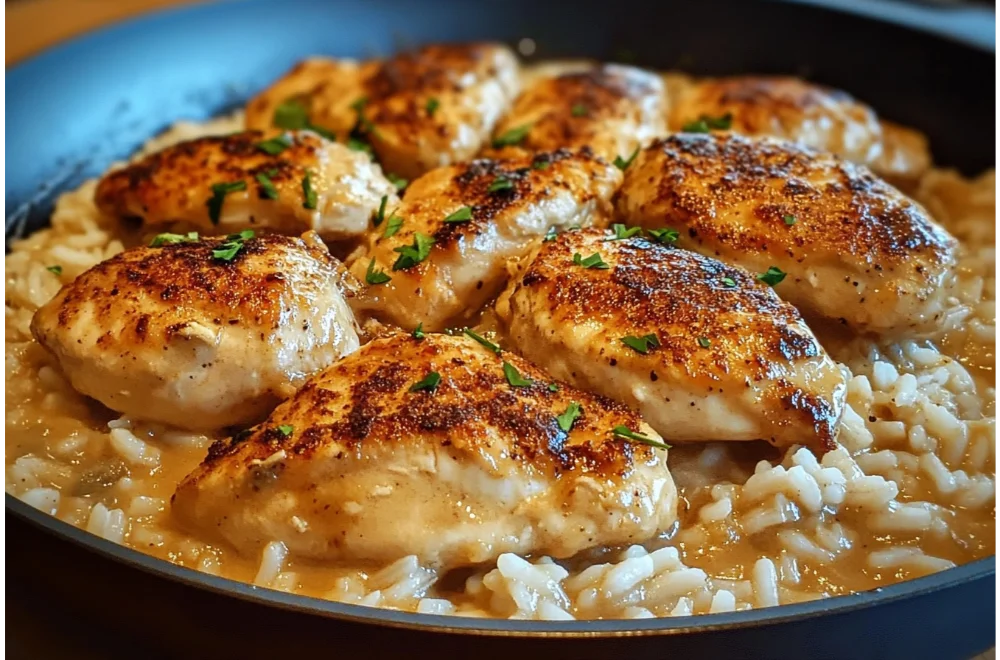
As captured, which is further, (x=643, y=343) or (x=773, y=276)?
(x=773, y=276)

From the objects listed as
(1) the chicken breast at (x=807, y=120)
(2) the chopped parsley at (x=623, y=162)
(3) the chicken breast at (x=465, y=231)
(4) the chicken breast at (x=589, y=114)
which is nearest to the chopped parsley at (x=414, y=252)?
(3) the chicken breast at (x=465, y=231)

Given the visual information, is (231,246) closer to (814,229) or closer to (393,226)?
(393,226)

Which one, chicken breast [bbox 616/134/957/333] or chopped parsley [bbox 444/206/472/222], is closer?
chicken breast [bbox 616/134/957/333]

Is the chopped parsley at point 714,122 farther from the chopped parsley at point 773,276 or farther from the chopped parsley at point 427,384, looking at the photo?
the chopped parsley at point 427,384

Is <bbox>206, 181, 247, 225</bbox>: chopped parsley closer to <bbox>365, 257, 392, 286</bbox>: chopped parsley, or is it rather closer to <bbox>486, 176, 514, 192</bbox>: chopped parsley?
<bbox>365, 257, 392, 286</bbox>: chopped parsley

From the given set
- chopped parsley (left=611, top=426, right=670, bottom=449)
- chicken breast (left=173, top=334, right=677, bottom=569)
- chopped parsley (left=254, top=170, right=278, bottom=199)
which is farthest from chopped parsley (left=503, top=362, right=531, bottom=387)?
→ chopped parsley (left=254, top=170, right=278, bottom=199)

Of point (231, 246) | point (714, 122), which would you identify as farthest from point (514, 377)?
point (714, 122)
